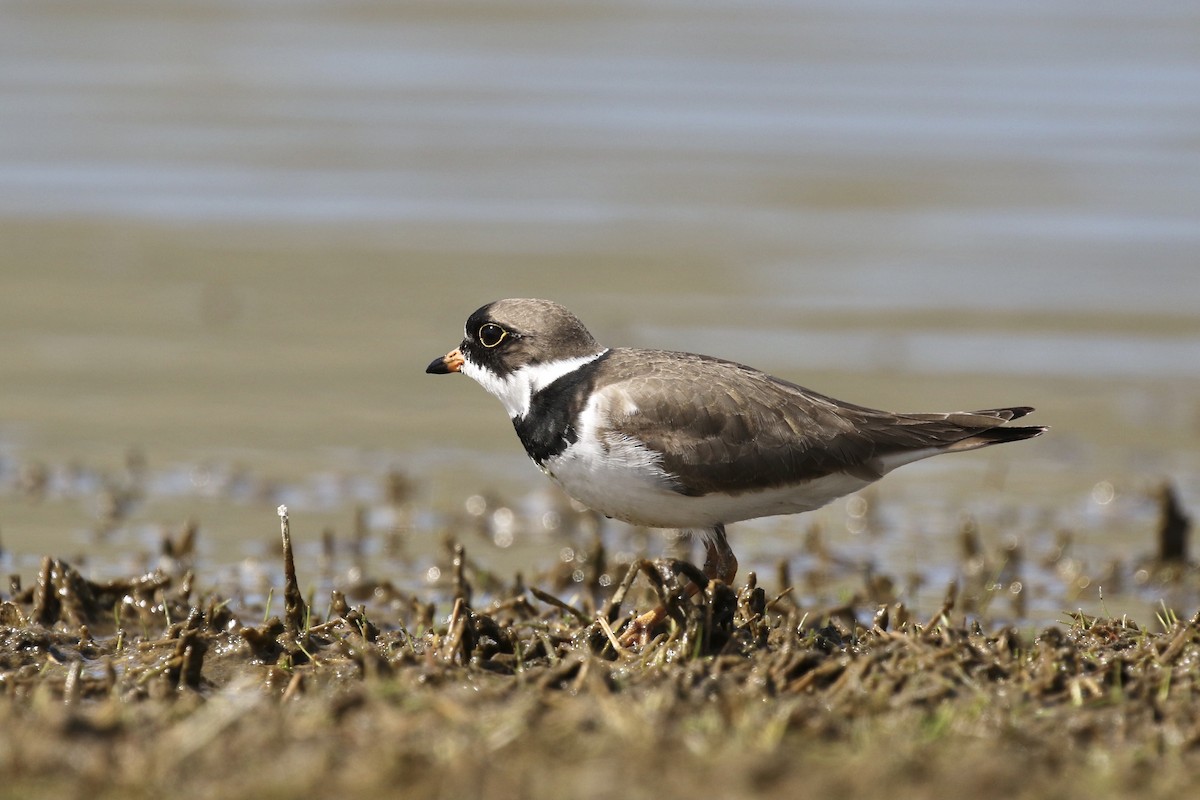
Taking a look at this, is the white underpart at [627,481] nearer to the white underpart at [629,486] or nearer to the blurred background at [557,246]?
the white underpart at [629,486]

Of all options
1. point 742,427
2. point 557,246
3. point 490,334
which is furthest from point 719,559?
point 557,246

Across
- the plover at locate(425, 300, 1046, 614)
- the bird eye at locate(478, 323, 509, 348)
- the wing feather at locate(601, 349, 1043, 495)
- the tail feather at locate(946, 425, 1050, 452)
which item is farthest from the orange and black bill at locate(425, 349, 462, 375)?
the tail feather at locate(946, 425, 1050, 452)

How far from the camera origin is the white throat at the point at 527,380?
675 centimetres

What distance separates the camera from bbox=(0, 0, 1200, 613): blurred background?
1052cm

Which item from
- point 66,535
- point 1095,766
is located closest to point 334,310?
point 66,535

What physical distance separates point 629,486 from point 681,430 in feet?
0.94

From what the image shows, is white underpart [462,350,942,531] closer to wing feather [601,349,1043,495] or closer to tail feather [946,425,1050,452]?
wing feather [601,349,1043,495]

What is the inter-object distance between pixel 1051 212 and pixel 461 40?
11.7 metres

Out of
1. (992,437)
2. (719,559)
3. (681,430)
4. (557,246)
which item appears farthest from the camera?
(557,246)

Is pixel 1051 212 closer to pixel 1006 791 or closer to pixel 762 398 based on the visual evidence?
pixel 762 398

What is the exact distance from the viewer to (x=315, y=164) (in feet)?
61.6

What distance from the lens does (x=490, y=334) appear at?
6.93 metres

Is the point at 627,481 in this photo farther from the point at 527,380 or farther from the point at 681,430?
the point at 527,380

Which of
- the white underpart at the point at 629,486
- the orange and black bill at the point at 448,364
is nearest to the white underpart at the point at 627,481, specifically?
the white underpart at the point at 629,486
